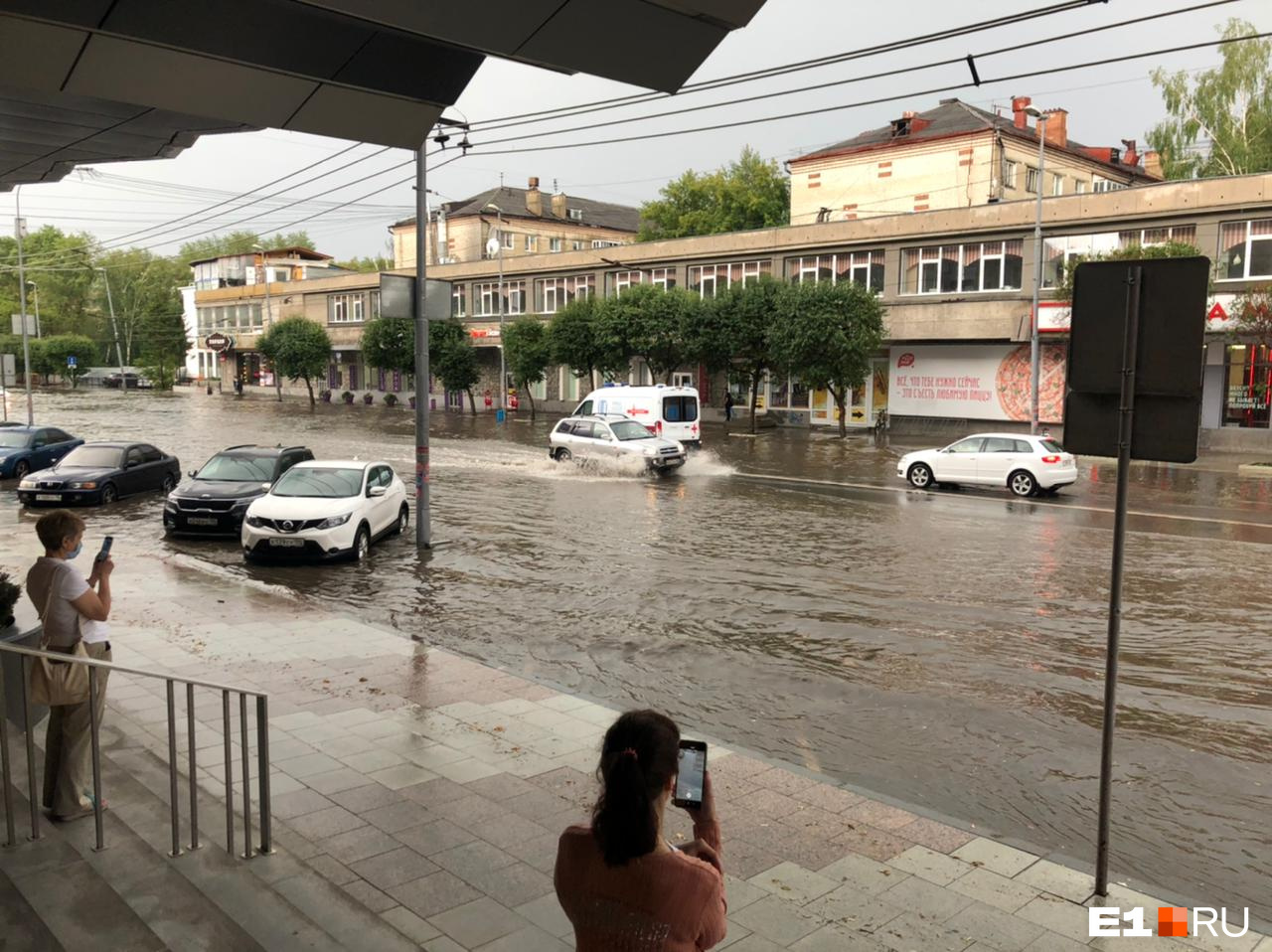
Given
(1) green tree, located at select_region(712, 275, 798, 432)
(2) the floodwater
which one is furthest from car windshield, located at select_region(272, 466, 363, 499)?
(1) green tree, located at select_region(712, 275, 798, 432)

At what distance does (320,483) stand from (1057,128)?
50.5 metres

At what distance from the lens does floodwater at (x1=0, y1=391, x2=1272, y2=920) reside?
22.0ft

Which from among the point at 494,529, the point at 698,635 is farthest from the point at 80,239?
the point at 698,635

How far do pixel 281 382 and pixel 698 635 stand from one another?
3104 inches

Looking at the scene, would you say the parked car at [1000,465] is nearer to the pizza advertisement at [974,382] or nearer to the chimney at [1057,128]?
the pizza advertisement at [974,382]

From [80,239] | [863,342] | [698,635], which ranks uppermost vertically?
[80,239]

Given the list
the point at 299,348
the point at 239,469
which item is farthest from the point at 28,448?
the point at 299,348

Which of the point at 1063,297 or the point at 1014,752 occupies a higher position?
the point at 1063,297

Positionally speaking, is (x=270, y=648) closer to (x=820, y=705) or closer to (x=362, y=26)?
(x=820, y=705)

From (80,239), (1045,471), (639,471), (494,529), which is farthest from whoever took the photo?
(80,239)

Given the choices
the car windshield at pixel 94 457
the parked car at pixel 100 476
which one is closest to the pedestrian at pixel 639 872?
the parked car at pixel 100 476

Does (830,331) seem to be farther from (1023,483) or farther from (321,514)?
(321,514)

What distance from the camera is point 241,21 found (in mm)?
5484

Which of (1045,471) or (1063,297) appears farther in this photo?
(1063,297)
